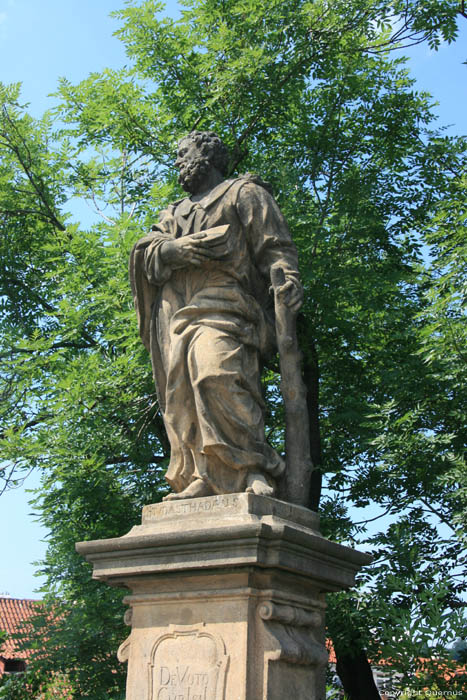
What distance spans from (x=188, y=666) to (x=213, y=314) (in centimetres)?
197

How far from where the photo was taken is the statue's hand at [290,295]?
207 inches

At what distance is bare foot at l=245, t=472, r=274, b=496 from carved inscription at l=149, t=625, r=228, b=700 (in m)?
0.76

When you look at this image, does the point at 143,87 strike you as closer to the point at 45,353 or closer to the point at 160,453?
the point at 45,353

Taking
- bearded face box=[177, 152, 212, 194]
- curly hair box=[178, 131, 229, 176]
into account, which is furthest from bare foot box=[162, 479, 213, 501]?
curly hair box=[178, 131, 229, 176]

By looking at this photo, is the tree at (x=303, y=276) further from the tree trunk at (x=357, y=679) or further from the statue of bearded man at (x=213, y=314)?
the statue of bearded man at (x=213, y=314)

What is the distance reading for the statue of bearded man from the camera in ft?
16.0

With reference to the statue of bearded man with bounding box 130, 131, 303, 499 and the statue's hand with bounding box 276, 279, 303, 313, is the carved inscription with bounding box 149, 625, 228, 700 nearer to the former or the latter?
the statue of bearded man with bounding box 130, 131, 303, 499

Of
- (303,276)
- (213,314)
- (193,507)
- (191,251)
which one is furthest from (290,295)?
(303,276)

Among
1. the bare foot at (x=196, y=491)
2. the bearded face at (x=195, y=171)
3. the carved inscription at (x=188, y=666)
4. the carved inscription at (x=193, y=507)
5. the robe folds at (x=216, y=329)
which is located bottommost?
the carved inscription at (x=188, y=666)

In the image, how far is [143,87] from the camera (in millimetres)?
11984

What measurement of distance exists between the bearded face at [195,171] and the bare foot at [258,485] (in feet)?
6.65

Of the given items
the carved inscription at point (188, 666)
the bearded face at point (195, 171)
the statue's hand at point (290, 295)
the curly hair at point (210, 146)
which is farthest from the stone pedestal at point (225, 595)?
the curly hair at point (210, 146)

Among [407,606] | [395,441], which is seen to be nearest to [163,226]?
[395,441]

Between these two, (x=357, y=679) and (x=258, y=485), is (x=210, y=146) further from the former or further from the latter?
(x=357, y=679)
